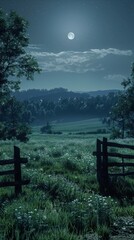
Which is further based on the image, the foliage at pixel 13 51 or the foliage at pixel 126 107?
Answer: the foliage at pixel 126 107

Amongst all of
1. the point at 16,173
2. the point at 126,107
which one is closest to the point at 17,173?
the point at 16,173

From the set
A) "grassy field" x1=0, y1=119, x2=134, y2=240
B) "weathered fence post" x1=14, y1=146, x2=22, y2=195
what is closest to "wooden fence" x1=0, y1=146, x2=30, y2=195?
"weathered fence post" x1=14, y1=146, x2=22, y2=195

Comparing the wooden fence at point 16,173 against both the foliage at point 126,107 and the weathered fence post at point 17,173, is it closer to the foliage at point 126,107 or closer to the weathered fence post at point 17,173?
the weathered fence post at point 17,173

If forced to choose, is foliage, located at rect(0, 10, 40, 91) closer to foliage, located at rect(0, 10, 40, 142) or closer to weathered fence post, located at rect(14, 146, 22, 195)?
foliage, located at rect(0, 10, 40, 142)

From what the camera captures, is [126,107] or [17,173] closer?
[17,173]

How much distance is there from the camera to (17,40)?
38.2 m

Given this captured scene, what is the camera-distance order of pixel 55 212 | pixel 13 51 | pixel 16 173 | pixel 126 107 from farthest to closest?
pixel 126 107 < pixel 13 51 < pixel 16 173 < pixel 55 212

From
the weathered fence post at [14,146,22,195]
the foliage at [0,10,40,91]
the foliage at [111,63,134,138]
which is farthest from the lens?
the foliage at [111,63,134,138]

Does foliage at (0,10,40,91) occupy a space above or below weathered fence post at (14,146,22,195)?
above

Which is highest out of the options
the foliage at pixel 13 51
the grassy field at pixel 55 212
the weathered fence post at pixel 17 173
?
the foliage at pixel 13 51

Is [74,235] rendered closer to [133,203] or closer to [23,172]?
[133,203]

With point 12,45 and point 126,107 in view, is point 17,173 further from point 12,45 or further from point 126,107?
point 126,107

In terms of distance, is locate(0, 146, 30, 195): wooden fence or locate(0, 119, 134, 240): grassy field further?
locate(0, 146, 30, 195): wooden fence

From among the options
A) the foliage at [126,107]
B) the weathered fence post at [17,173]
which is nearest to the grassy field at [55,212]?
the weathered fence post at [17,173]
